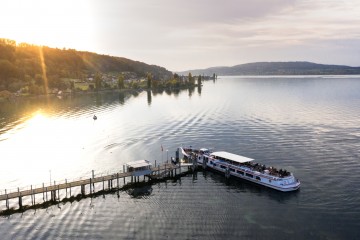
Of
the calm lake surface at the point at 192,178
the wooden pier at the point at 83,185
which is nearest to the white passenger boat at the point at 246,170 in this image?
the calm lake surface at the point at 192,178

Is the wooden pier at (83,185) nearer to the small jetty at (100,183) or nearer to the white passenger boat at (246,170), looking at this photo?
the small jetty at (100,183)

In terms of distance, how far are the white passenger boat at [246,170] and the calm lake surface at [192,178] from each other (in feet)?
6.72

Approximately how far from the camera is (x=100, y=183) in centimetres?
8381

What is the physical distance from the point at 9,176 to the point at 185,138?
59544 millimetres

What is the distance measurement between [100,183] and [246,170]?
3542cm

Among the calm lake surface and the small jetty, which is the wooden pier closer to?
the small jetty

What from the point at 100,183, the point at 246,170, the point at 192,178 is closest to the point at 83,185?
the point at 100,183

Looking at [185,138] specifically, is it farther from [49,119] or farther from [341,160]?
[49,119]

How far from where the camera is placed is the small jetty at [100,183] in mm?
71438

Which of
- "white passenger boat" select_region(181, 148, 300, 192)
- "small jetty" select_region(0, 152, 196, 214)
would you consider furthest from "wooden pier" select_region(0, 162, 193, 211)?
"white passenger boat" select_region(181, 148, 300, 192)

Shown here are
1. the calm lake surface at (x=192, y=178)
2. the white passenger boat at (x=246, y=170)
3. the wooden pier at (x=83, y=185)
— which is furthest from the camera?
the white passenger boat at (x=246, y=170)

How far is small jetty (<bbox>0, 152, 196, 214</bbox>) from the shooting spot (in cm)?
7144

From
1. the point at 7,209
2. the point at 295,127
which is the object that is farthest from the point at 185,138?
the point at 7,209

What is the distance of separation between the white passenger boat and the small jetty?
183 inches
